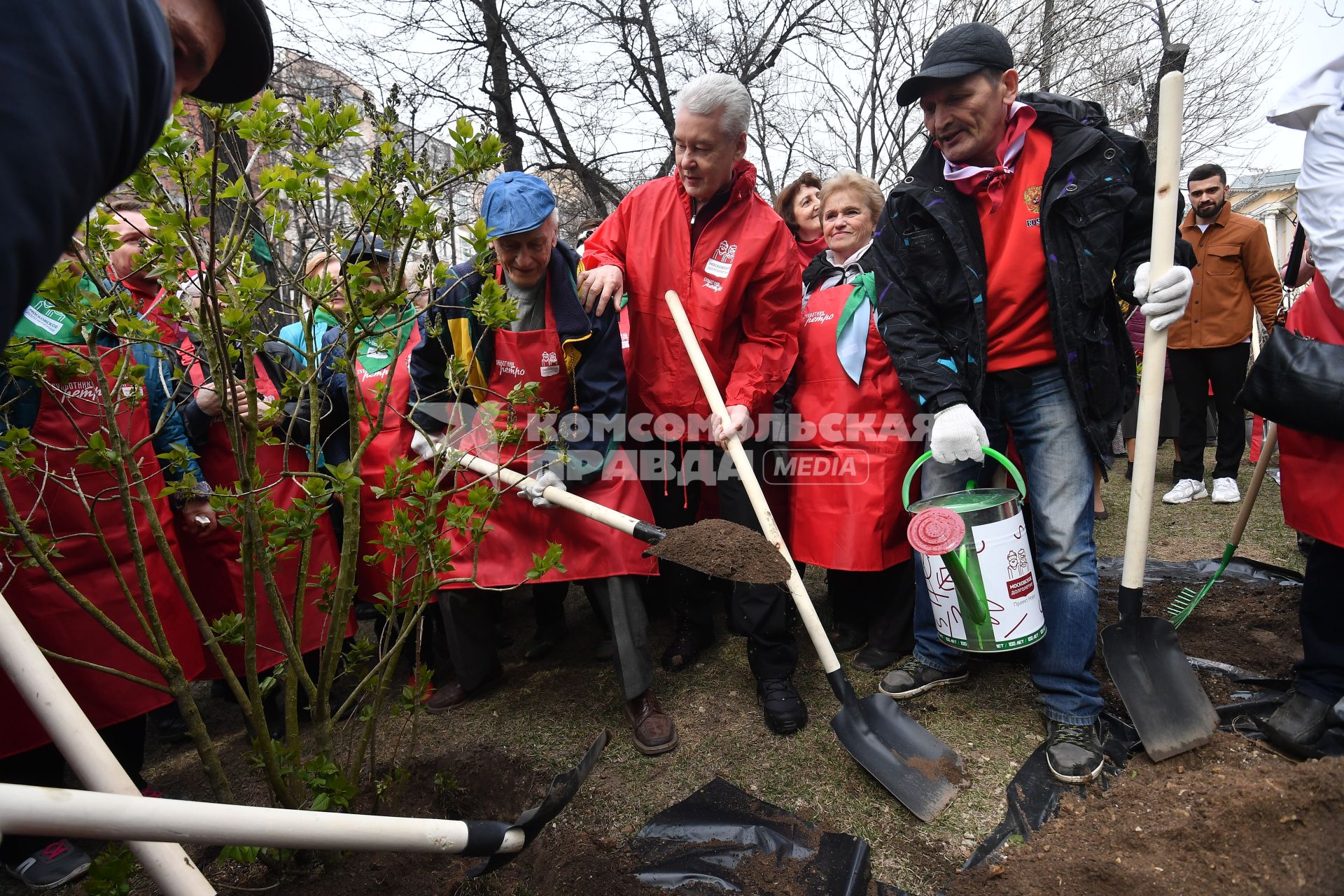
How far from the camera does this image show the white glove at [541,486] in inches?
106

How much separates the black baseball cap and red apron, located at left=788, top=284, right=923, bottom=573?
3.21ft

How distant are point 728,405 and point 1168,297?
1.46 metres

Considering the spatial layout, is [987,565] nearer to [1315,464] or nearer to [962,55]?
[1315,464]

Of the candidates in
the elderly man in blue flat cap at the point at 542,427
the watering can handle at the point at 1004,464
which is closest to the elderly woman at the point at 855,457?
the watering can handle at the point at 1004,464

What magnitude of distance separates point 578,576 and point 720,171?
1688mm

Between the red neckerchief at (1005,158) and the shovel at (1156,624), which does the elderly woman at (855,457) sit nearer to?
the red neckerchief at (1005,158)

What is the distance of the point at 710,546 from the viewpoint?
7.55 ft

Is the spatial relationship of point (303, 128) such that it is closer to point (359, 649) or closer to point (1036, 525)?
point (359, 649)

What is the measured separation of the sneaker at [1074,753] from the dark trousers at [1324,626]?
678mm

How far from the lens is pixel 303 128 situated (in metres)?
1.50

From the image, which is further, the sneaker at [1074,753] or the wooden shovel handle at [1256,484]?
the wooden shovel handle at [1256,484]

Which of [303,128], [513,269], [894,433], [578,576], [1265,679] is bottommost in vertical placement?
[1265,679]

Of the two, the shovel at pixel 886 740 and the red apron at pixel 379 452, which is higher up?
the red apron at pixel 379 452

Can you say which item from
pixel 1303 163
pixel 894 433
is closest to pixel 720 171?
pixel 894 433
